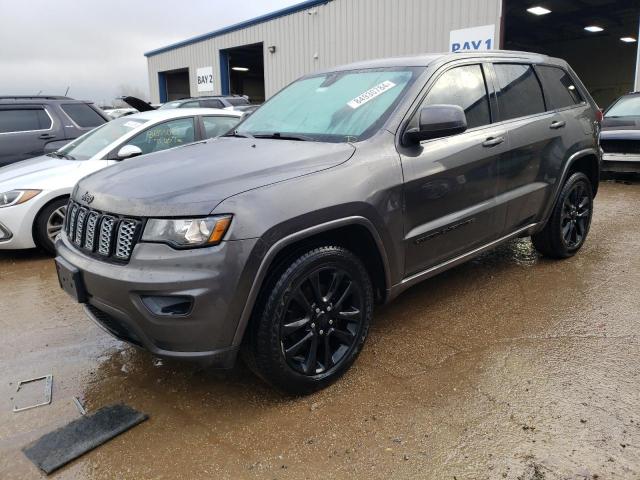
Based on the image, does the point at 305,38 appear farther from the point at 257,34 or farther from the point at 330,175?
the point at 330,175

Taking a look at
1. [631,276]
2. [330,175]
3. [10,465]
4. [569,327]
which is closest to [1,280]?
[10,465]

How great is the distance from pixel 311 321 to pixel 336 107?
1477mm

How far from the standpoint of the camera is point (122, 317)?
2.45 metres

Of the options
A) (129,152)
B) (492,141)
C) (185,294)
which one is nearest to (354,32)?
(129,152)

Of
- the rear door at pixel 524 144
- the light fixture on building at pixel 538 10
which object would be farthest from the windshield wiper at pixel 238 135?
the light fixture on building at pixel 538 10

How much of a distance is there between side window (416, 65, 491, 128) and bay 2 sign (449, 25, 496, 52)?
395 inches

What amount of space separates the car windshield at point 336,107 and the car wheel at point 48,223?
2.62 meters

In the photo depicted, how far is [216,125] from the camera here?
639 centimetres

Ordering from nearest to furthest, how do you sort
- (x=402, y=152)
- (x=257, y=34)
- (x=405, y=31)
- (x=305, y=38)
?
(x=402, y=152), (x=405, y=31), (x=305, y=38), (x=257, y=34)

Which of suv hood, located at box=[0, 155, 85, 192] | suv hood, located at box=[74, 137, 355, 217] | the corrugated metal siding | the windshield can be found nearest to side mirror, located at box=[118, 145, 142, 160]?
the windshield

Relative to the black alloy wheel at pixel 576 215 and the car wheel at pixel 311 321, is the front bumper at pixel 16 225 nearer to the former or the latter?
the car wheel at pixel 311 321

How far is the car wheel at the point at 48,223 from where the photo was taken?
5.34 metres

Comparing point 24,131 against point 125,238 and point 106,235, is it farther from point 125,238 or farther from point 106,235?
point 125,238

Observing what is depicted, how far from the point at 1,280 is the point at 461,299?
423 centimetres
